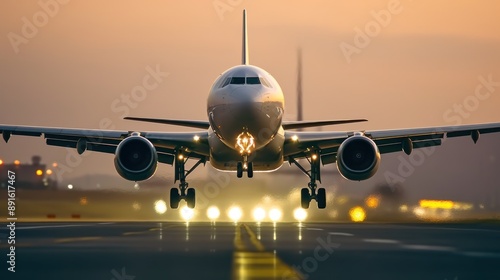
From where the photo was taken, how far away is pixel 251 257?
19359 millimetres

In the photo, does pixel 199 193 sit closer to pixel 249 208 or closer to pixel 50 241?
pixel 249 208

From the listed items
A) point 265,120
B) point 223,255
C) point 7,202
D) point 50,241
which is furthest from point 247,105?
point 7,202

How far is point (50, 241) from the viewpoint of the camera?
24531 millimetres

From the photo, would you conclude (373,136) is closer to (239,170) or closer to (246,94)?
(239,170)

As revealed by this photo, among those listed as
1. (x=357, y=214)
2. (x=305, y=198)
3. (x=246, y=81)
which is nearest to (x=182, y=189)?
(x=305, y=198)

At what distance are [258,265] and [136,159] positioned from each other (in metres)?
19.8

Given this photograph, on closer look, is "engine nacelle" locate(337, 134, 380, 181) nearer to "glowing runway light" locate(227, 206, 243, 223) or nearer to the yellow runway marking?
"glowing runway light" locate(227, 206, 243, 223)

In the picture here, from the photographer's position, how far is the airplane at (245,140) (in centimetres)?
3331

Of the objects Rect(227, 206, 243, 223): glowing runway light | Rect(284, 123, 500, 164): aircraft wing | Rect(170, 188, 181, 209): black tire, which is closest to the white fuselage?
Rect(284, 123, 500, 164): aircraft wing

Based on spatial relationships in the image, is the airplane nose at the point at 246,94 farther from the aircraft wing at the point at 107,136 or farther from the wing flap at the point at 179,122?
the aircraft wing at the point at 107,136

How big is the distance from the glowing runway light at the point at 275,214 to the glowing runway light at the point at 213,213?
2863mm

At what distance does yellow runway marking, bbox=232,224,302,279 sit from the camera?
602 inches

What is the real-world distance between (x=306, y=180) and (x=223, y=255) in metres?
27.5

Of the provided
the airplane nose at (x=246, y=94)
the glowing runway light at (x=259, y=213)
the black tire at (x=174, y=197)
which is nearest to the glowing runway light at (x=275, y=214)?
the glowing runway light at (x=259, y=213)
